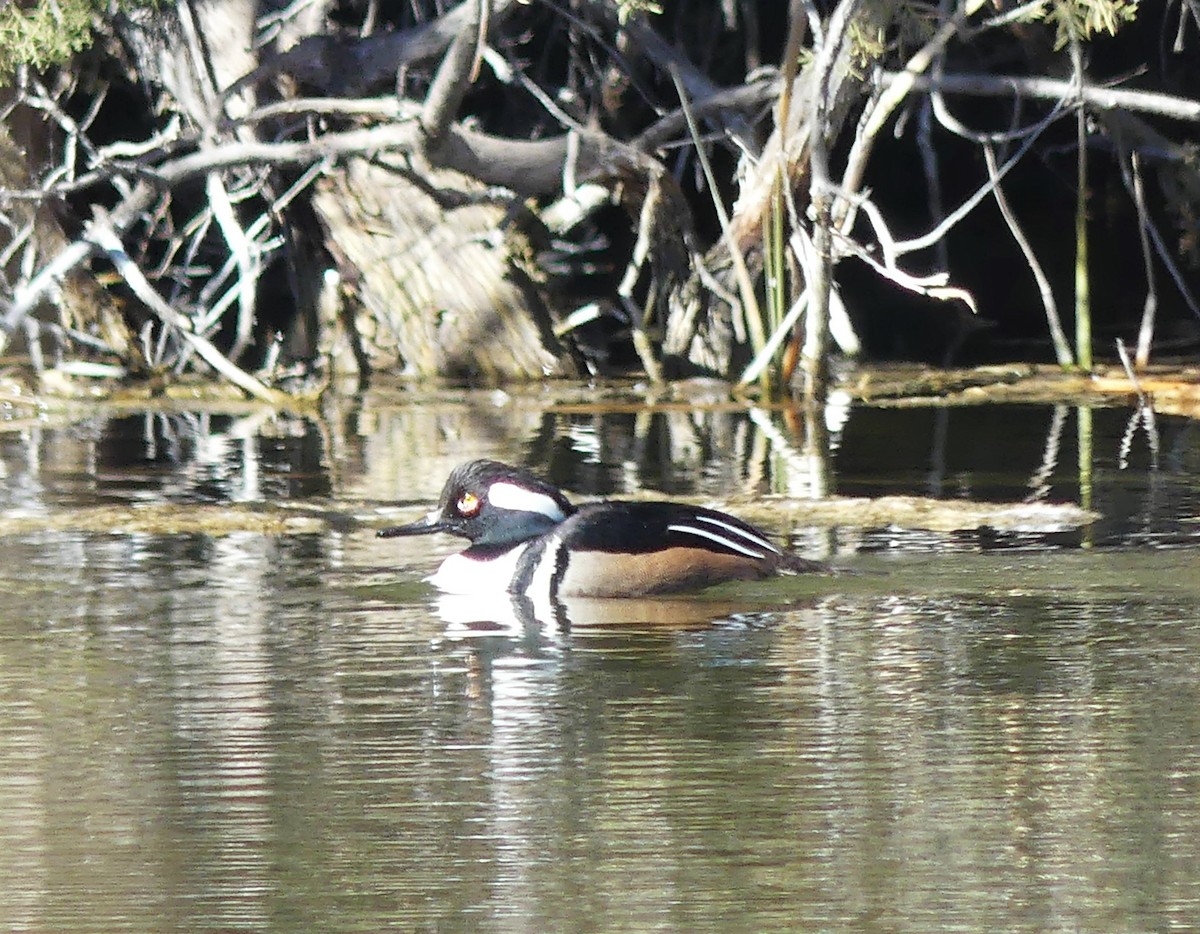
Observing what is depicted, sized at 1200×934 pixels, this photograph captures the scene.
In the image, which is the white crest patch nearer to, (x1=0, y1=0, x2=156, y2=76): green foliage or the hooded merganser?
the hooded merganser

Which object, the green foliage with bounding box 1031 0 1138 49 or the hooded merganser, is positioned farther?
the green foliage with bounding box 1031 0 1138 49

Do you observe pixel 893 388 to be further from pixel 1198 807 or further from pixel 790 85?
pixel 1198 807

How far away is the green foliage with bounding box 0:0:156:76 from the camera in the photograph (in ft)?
37.6

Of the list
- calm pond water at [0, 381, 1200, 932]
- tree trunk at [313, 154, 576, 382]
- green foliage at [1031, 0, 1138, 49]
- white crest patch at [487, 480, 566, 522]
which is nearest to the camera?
calm pond water at [0, 381, 1200, 932]

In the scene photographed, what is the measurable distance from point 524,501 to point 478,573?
0.89 feet

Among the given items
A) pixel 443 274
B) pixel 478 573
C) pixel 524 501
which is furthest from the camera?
pixel 443 274

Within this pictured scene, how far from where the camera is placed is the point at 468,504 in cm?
734

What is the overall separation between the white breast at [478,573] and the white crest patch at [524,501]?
5.3 inches

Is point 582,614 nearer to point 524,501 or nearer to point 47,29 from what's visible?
point 524,501

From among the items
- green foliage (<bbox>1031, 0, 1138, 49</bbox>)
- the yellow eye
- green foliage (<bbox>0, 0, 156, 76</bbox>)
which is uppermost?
green foliage (<bbox>0, 0, 156, 76</bbox>)

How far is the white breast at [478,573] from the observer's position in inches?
281

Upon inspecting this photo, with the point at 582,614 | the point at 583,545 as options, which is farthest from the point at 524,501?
the point at 582,614

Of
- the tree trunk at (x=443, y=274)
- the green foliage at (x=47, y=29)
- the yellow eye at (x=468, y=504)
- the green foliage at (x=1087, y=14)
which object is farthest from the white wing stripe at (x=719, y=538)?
the tree trunk at (x=443, y=274)

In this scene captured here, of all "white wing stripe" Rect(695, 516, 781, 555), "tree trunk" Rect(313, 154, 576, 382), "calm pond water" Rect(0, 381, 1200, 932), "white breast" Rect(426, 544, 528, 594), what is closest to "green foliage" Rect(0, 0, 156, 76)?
"tree trunk" Rect(313, 154, 576, 382)
